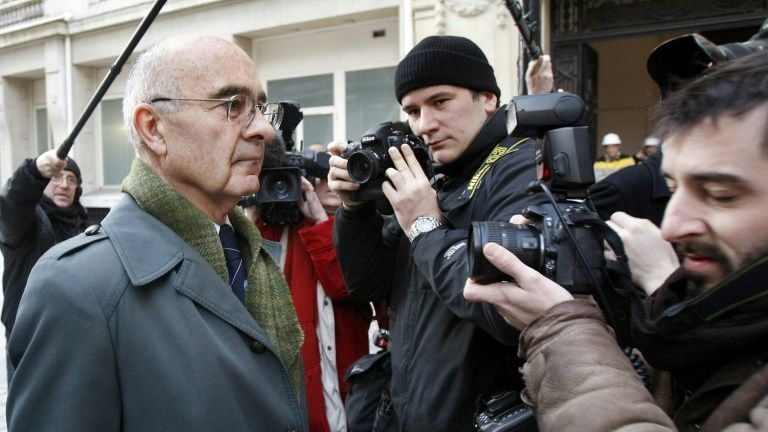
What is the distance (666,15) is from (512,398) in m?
5.81

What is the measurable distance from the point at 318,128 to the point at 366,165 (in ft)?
24.5

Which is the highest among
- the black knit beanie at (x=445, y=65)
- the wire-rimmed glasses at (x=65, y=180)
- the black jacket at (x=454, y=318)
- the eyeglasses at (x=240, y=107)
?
the black knit beanie at (x=445, y=65)

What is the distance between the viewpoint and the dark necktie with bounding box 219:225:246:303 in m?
1.59

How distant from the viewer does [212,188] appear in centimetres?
148

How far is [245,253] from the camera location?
1680 mm

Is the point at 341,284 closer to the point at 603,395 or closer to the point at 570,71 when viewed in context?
the point at 603,395

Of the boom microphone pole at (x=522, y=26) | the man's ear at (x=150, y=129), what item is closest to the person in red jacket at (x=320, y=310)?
the man's ear at (x=150, y=129)

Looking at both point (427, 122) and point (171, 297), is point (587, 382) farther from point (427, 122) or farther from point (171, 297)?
point (427, 122)

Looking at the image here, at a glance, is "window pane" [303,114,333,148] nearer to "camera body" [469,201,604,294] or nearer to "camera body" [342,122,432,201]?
"camera body" [342,122,432,201]

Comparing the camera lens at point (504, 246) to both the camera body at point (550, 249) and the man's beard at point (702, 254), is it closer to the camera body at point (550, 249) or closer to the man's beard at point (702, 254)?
the camera body at point (550, 249)

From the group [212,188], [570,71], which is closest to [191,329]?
[212,188]

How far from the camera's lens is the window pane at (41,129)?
41.4 feet

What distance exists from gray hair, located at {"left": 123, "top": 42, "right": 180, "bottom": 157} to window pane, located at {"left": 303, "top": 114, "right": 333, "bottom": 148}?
773 centimetres

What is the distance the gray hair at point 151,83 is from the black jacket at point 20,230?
205 centimetres
